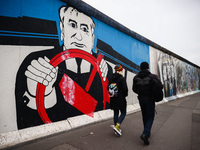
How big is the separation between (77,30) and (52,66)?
162cm

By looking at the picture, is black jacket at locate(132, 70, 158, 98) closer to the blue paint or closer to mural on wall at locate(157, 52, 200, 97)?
the blue paint

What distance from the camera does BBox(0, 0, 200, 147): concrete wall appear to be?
2914mm

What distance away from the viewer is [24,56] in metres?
3.16

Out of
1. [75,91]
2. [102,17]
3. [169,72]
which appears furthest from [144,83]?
[169,72]

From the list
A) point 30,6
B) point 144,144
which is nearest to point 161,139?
point 144,144

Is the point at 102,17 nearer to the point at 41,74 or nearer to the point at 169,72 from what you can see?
the point at 41,74

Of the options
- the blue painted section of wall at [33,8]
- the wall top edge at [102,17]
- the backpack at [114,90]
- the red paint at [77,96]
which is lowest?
the red paint at [77,96]

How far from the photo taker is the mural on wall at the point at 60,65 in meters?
3.10

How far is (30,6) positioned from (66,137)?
349 centimetres

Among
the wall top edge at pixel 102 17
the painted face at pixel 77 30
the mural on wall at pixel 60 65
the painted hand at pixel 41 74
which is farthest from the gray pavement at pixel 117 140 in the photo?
the wall top edge at pixel 102 17

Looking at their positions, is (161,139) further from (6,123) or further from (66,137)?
(6,123)

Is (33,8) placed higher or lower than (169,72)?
higher

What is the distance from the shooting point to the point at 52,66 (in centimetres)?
366

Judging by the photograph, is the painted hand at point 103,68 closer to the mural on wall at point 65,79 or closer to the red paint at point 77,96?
the mural on wall at point 65,79
